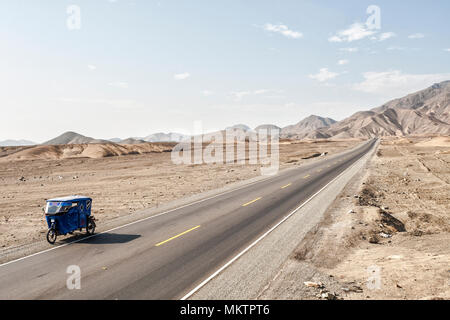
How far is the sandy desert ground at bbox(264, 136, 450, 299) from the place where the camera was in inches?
294

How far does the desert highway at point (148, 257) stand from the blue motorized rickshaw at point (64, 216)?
2.51ft

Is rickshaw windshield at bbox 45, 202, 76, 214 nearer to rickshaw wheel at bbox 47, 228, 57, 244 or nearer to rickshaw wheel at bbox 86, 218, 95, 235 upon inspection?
rickshaw wheel at bbox 47, 228, 57, 244

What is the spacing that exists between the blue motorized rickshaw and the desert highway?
0.77 metres

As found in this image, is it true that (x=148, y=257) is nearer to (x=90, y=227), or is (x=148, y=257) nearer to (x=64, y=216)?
(x=64, y=216)

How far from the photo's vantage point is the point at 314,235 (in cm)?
1216

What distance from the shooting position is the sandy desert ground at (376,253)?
7457mm

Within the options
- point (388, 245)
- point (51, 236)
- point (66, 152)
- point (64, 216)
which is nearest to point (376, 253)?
point (388, 245)

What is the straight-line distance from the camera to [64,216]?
11.9 meters

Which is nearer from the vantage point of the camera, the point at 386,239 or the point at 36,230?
the point at 386,239

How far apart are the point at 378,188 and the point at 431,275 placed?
16948mm

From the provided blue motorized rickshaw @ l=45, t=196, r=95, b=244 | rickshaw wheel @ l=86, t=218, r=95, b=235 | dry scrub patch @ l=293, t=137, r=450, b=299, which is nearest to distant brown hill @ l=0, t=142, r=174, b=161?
rickshaw wheel @ l=86, t=218, r=95, b=235
